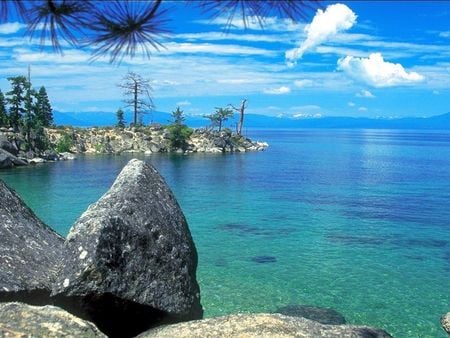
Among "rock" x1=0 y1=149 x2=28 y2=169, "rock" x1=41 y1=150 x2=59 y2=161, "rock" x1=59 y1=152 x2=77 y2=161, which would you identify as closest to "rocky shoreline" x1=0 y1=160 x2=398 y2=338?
"rock" x1=0 y1=149 x2=28 y2=169

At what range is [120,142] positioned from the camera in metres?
118

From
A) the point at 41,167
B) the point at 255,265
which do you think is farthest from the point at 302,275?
the point at 41,167

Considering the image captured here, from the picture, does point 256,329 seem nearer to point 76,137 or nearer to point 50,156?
point 50,156

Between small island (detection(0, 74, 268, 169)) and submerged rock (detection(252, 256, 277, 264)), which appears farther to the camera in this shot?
small island (detection(0, 74, 268, 169))

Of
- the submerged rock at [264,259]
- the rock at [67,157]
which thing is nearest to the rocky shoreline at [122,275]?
the submerged rock at [264,259]

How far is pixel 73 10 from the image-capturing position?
6266 mm

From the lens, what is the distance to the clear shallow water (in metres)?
20.7

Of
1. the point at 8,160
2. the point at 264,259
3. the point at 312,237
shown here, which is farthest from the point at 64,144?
the point at 264,259

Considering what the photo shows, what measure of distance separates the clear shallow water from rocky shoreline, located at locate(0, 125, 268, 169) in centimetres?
2488

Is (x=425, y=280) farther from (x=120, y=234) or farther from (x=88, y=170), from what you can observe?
(x=88, y=170)

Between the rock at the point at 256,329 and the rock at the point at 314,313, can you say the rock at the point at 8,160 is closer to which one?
the rock at the point at 314,313

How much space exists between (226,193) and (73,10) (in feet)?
156

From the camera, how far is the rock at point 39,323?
722 cm

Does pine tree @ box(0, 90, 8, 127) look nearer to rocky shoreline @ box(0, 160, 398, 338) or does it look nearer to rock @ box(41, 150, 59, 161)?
rock @ box(41, 150, 59, 161)
